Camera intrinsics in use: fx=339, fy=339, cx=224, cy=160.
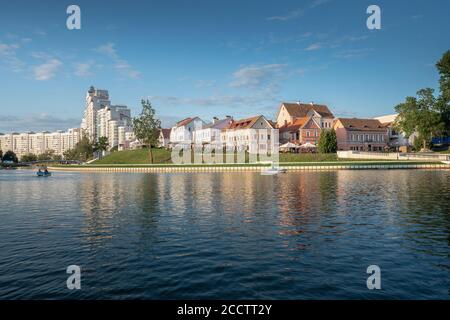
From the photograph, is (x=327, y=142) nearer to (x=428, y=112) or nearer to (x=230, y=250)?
(x=428, y=112)

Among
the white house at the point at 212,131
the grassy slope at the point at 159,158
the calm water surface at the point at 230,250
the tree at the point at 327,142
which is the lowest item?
the calm water surface at the point at 230,250

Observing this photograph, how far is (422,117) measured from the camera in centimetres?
10488

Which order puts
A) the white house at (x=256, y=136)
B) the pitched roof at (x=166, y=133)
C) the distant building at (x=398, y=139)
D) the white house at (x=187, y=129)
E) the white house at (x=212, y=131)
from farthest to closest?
the pitched roof at (x=166, y=133) < the white house at (x=187, y=129) < the white house at (x=212, y=131) < the distant building at (x=398, y=139) < the white house at (x=256, y=136)

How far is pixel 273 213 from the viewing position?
89.9 feet

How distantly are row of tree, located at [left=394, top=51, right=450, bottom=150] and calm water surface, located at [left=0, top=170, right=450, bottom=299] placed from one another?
85.7 m

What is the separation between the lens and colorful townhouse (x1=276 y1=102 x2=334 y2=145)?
122m

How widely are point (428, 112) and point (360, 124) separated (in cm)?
2389

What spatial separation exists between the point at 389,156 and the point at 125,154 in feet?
335

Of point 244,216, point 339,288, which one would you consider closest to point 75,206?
point 244,216

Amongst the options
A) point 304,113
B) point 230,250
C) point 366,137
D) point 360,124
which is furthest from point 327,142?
point 230,250

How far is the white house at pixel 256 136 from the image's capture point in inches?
4717

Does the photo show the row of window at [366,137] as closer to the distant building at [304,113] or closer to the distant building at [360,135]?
the distant building at [360,135]

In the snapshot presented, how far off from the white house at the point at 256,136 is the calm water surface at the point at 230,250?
87.9m

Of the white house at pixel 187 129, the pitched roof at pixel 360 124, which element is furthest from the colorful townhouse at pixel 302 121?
the white house at pixel 187 129
